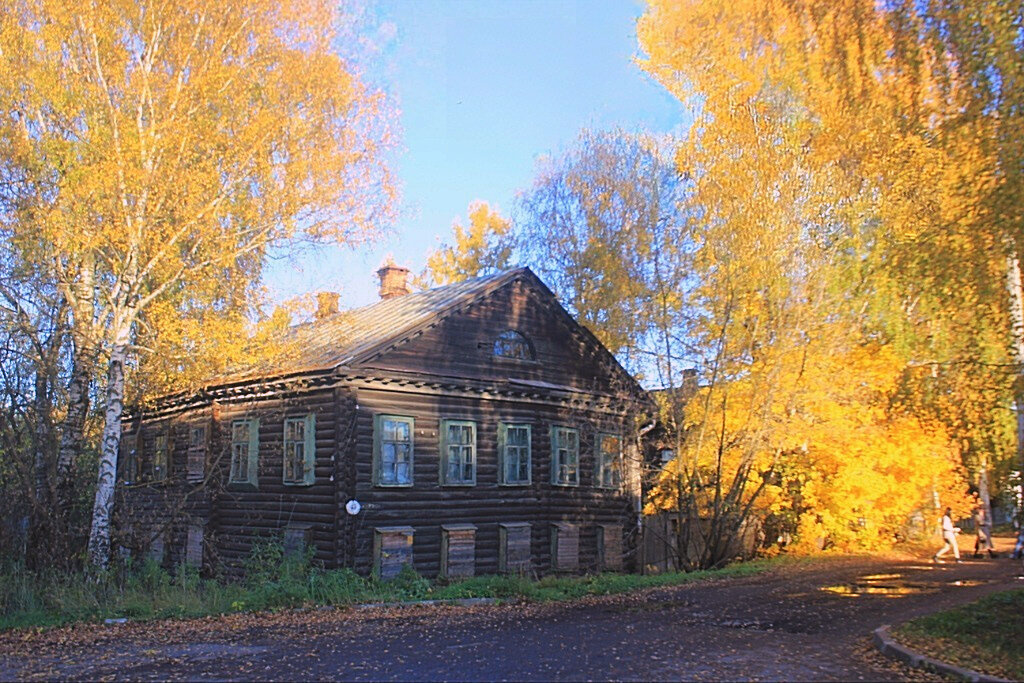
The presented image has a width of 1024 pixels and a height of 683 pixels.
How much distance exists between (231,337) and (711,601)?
1044 centimetres

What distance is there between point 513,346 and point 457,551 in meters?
5.64

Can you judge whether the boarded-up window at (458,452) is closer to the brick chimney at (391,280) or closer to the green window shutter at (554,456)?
the green window shutter at (554,456)

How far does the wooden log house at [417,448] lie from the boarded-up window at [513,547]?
48 mm

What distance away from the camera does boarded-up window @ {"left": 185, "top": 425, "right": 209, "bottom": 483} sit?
22938 millimetres

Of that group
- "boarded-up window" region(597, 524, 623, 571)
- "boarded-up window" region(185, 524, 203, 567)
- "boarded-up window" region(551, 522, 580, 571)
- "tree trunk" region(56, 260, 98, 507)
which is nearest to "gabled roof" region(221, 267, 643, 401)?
"tree trunk" region(56, 260, 98, 507)

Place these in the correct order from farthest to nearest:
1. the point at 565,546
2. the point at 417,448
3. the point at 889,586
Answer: the point at 565,546
the point at 417,448
the point at 889,586

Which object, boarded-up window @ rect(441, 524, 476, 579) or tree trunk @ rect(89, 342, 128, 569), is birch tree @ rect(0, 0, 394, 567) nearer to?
tree trunk @ rect(89, 342, 128, 569)

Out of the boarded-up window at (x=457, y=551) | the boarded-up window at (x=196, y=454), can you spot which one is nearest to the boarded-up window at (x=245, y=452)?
the boarded-up window at (x=196, y=454)

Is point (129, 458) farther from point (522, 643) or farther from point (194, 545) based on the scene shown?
point (522, 643)

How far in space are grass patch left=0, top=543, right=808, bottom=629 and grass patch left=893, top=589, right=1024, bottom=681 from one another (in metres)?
6.74

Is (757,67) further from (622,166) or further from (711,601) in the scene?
(622,166)

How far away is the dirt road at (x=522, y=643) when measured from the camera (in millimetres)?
9555

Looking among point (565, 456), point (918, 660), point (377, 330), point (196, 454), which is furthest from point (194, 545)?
point (918, 660)

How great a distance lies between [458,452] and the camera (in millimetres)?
20719
